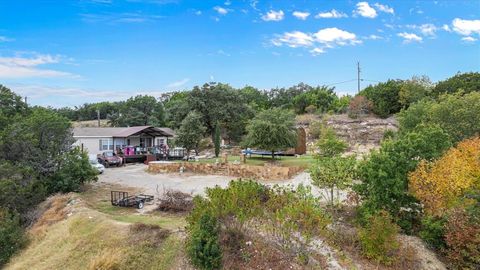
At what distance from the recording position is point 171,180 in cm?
2191

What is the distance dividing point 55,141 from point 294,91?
50.0 meters

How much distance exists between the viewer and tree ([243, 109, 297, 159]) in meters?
22.8

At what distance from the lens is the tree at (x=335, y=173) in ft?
41.2

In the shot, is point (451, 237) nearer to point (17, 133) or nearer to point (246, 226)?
point (246, 226)

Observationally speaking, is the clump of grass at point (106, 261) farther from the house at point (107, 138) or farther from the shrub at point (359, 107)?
the shrub at point (359, 107)

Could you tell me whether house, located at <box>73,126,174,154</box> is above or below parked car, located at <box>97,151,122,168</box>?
above

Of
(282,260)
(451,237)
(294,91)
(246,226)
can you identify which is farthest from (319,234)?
(294,91)

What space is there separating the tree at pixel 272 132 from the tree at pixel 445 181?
12.1m

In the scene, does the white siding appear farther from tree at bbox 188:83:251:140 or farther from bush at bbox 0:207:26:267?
bush at bbox 0:207:26:267

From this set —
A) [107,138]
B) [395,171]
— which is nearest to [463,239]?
[395,171]

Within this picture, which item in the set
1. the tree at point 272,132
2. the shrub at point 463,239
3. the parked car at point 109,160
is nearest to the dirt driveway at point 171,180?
the tree at point 272,132

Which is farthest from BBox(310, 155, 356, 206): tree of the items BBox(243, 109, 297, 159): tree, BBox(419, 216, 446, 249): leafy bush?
BBox(243, 109, 297, 159): tree

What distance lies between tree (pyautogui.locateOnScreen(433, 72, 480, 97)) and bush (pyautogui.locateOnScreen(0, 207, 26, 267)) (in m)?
39.4

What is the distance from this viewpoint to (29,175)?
56.8ft
